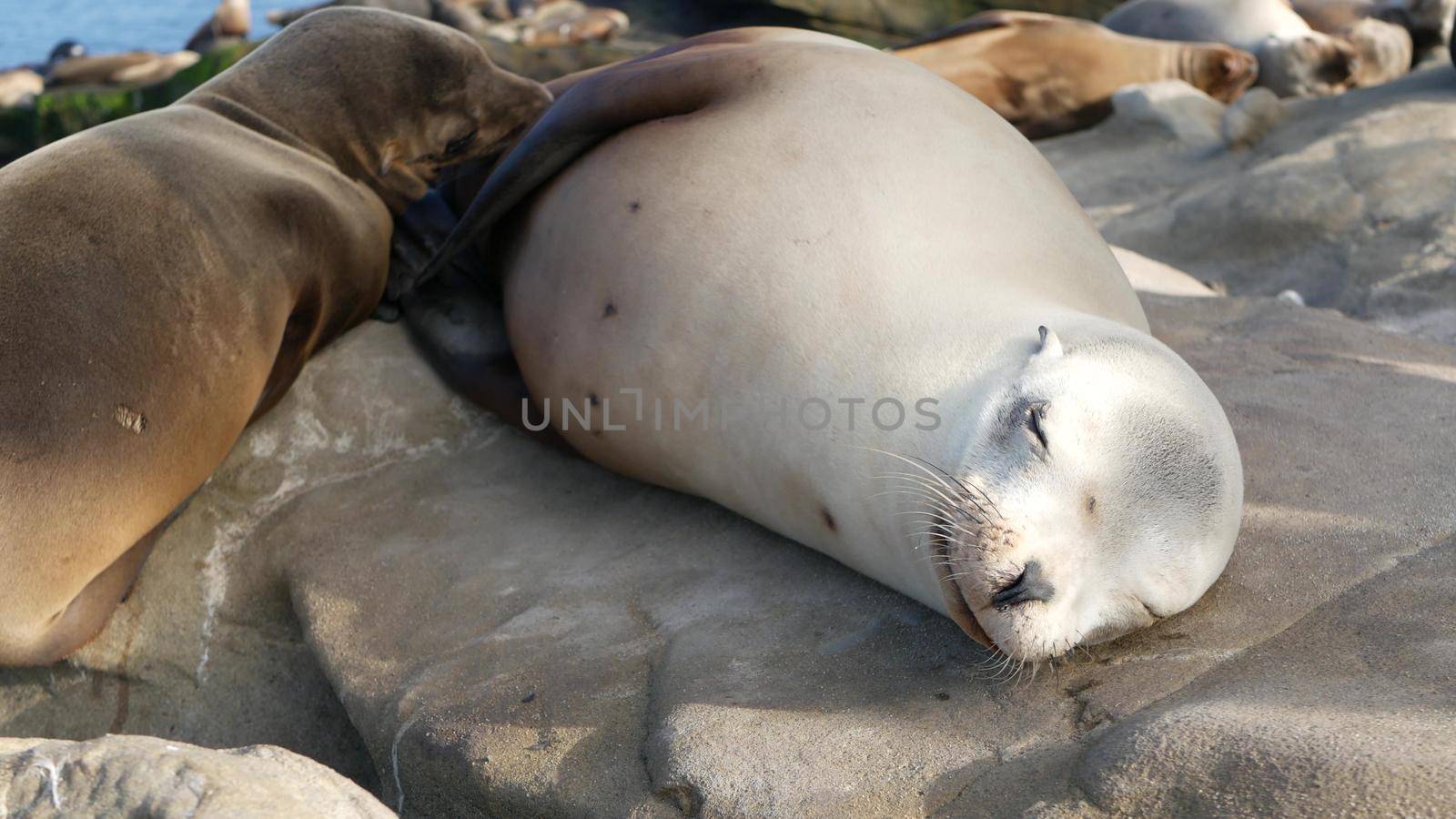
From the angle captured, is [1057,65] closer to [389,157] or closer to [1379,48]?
[1379,48]

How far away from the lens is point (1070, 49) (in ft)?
22.3

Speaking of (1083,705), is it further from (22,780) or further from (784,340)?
(22,780)

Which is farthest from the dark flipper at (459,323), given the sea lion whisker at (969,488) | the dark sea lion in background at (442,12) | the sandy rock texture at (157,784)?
the dark sea lion in background at (442,12)

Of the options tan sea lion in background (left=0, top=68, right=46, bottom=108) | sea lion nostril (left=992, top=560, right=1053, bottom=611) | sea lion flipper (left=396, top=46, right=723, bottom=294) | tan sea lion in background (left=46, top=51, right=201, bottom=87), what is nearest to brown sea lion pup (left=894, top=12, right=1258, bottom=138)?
sea lion flipper (left=396, top=46, right=723, bottom=294)

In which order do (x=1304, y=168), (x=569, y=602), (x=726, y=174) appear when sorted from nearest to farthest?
(x=569, y=602), (x=726, y=174), (x=1304, y=168)

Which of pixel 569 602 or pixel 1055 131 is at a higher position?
pixel 569 602

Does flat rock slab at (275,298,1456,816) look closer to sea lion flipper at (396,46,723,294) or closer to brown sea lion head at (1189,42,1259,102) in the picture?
sea lion flipper at (396,46,723,294)

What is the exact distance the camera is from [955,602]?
7.18 ft

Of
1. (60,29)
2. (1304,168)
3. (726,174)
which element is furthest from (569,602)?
(60,29)

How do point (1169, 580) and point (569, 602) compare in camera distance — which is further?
point (569, 602)

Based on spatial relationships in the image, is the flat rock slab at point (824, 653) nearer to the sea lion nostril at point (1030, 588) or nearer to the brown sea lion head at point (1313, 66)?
the sea lion nostril at point (1030, 588)

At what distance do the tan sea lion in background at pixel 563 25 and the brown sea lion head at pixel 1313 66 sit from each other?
790 cm

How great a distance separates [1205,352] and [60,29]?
2389 cm

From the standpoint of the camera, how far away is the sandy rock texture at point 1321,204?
4516mm
